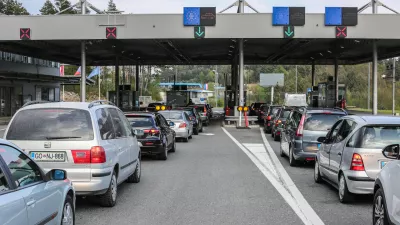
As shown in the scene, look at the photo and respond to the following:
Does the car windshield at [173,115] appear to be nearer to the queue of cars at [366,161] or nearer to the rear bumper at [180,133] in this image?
the rear bumper at [180,133]

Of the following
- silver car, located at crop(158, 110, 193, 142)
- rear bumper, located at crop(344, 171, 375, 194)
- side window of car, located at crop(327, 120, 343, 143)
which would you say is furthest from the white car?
silver car, located at crop(158, 110, 193, 142)

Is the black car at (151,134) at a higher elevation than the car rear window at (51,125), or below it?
below

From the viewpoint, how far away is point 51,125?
7.55 meters

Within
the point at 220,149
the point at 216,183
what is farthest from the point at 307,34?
the point at 216,183

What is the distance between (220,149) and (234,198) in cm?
961

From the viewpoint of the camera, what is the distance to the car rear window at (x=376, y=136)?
7.97 meters

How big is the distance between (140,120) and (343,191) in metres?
7.90

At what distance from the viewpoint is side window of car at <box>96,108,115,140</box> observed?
7.84 m

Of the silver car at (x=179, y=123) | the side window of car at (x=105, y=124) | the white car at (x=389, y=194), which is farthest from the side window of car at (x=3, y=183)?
the silver car at (x=179, y=123)

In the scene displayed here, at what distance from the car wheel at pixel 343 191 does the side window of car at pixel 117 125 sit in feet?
13.2

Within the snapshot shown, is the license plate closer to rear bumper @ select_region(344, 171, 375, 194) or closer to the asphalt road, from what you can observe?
the asphalt road

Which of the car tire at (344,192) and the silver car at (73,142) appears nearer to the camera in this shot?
the silver car at (73,142)

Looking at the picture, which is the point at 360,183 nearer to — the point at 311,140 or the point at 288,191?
the point at 288,191

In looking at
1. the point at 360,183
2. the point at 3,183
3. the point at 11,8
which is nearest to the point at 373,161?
the point at 360,183
